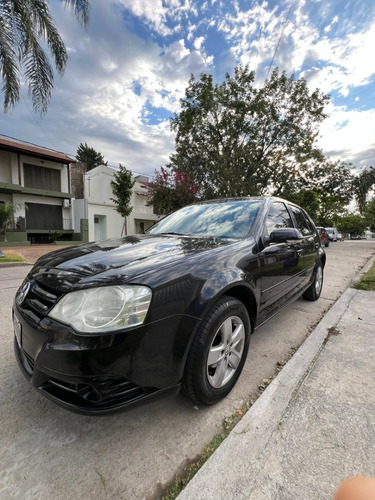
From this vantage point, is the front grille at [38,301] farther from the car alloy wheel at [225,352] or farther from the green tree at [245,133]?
the green tree at [245,133]

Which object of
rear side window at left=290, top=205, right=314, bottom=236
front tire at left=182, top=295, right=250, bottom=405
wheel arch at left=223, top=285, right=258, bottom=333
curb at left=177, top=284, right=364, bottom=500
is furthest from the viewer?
rear side window at left=290, top=205, right=314, bottom=236

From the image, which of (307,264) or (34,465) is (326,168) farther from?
(34,465)

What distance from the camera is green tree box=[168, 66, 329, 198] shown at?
15758mm

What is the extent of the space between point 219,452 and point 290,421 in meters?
0.52

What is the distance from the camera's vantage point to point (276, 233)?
236 cm

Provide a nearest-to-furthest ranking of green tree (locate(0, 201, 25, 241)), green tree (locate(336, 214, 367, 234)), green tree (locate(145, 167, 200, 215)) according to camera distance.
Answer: green tree (locate(0, 201, 25, 241)), green tree (locate(145, 167, 200, 215)), green tree (locate(336, 214, 367, 234))

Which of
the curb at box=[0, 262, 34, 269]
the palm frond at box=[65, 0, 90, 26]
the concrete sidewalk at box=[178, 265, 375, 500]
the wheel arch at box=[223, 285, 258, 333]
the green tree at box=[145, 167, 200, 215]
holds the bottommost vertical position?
the concrete sidewalk at box=[178, 265, 375, 500]

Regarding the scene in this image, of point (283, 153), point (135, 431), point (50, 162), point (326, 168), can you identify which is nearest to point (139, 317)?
point (135, 431)

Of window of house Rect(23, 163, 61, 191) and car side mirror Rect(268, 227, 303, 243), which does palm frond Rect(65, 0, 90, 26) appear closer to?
car side mirror Rect(268, 227, 303, 243)

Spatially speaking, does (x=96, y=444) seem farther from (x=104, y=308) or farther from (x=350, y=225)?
(x=350, y=225)

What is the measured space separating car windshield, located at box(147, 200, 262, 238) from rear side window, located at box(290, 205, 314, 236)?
1.08m

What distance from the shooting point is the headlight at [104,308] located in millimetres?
1333

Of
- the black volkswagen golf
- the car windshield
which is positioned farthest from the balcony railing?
the black volkswagen golf

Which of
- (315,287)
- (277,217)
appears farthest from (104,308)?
(315,287)
